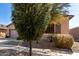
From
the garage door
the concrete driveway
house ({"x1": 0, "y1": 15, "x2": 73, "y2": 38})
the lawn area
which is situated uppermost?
house ({"x1": 0, "y1": 15, "x2": 73, "y2": 38})

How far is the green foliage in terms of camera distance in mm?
3215

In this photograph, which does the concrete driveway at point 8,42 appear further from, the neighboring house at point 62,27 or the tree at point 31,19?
the neighboring house at point 62,27

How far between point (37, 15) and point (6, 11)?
45 cm

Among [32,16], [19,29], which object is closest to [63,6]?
[32,16]

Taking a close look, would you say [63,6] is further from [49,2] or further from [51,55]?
[51,55]

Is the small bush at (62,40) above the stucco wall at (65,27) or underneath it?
underneath

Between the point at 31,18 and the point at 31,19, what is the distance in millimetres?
15

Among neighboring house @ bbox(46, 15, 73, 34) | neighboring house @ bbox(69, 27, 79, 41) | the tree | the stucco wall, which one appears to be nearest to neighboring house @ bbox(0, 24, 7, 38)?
the tree

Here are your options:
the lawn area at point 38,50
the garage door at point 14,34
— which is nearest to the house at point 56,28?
the garage door at point 14,34

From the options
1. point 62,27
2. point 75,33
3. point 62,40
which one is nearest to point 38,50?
point 62,40

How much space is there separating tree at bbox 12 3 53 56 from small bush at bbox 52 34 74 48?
8.7 inches

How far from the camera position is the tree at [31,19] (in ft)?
10.5

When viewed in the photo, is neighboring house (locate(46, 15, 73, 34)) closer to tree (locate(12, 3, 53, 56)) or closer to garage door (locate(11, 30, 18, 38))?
tree (locate(12, 3, 53, 56))

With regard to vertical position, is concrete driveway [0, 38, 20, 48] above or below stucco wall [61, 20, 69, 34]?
below
